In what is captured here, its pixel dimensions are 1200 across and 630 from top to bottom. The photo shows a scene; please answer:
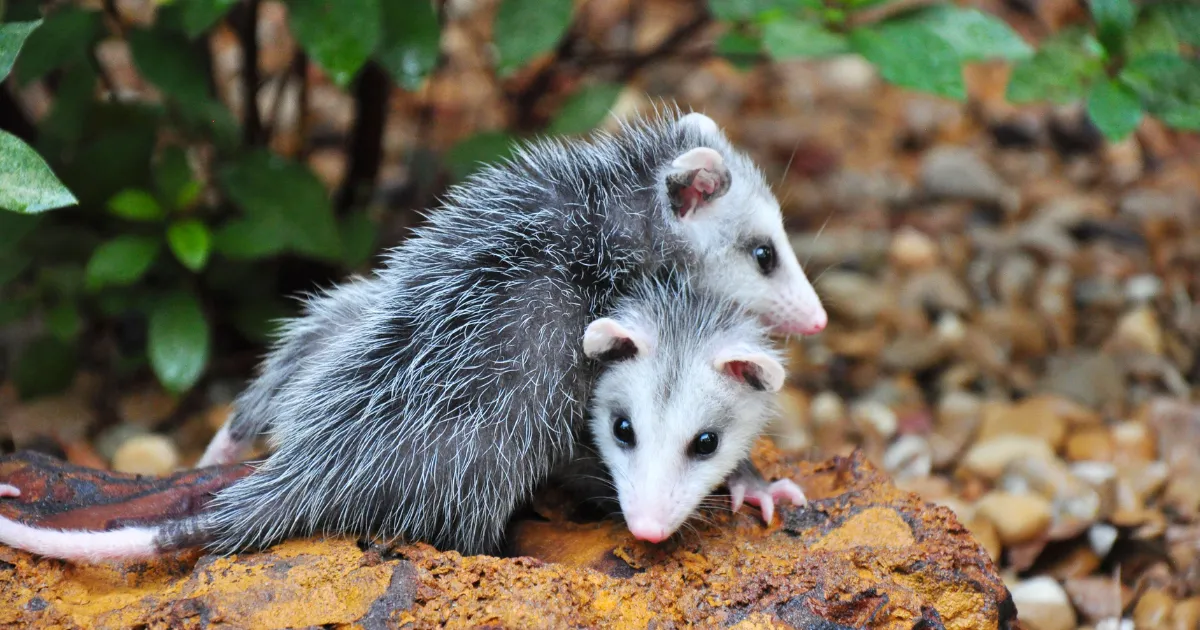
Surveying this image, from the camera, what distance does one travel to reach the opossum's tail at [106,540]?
7.14ft

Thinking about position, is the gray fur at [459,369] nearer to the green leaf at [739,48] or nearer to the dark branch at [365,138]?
the green leaf at [739,48]

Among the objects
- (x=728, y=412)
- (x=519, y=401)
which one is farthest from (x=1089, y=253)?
(x=519, y=401)

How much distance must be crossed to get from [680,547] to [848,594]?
357mm

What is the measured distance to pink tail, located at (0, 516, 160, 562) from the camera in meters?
2.18

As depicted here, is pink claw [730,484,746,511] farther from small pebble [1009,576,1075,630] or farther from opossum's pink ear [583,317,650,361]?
small pebble [1009,576,1075,630]

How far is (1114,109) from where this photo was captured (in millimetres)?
2891

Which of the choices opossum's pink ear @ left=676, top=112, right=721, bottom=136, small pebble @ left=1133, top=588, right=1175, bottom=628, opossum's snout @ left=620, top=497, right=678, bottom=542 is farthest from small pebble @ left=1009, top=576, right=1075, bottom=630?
opossum's pink ear @ left=676, top=112, right=721, bottom=136

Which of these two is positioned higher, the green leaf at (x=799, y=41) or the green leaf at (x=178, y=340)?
the green leaf at (x=799, y=41)

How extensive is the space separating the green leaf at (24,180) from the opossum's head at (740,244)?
1.33 m

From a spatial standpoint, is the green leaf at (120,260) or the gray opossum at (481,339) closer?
the gray opossum at (481,339)

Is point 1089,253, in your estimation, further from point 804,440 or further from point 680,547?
point 680,547

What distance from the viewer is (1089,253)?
458 centimetres

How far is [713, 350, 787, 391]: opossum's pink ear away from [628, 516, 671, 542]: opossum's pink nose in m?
0.38

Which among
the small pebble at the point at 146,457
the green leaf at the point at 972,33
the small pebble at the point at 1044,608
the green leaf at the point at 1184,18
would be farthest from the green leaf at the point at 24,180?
the green leaf at the point at 1184,18
